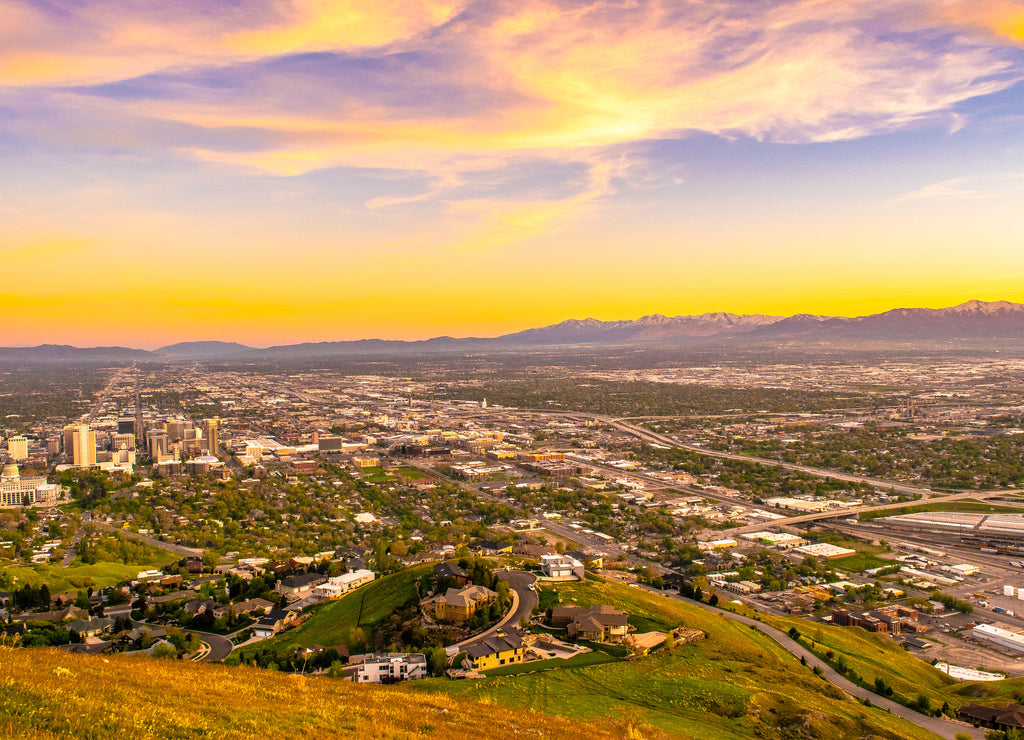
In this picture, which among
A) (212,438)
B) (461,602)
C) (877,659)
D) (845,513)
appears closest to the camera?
(461,602)

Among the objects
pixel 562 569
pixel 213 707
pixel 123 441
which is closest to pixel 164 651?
pixel 562 569

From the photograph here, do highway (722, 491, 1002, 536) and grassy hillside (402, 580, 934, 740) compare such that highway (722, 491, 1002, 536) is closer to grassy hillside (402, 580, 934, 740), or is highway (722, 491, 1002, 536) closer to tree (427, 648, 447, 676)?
grassy hillside (402, 580, 934, 740)

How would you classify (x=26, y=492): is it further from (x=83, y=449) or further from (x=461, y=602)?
(x=461, y=602)

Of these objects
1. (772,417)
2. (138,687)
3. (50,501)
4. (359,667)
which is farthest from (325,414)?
(138,687)

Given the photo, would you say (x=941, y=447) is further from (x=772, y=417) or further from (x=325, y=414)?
(x=325, y=414)

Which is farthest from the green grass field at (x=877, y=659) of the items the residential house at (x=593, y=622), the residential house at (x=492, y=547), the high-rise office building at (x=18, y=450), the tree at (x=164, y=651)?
the high-rise office building at (x=18, y=450)
